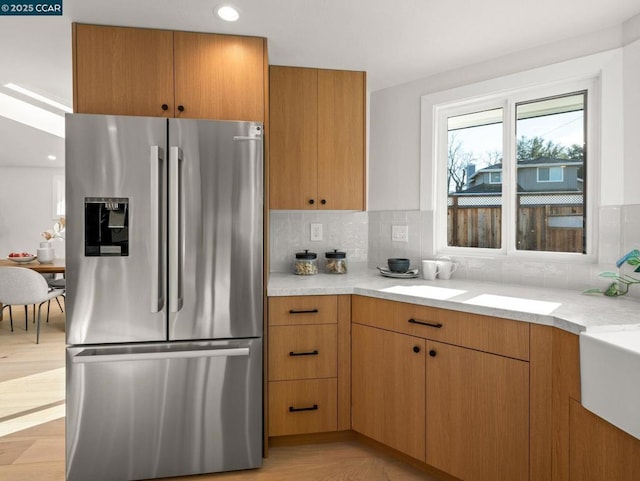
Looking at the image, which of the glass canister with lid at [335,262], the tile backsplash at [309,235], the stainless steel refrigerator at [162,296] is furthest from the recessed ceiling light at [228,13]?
the glass canister with lid at [335,262]

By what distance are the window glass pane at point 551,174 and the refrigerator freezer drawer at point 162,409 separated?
5.71 ft

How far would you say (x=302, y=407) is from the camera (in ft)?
7.27

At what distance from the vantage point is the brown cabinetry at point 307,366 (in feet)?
7.17

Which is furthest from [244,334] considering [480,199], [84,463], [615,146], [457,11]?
[615,146]

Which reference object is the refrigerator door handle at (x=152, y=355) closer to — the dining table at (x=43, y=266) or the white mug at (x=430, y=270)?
the white mug at (x=430, y=270)

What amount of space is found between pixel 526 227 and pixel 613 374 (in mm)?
1370

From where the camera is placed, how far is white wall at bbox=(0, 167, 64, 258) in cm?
762

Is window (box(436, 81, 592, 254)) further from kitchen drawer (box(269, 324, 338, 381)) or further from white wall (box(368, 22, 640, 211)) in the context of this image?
kitchen drawer (box(269, 324, 338, 381))

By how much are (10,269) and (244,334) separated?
3.72m

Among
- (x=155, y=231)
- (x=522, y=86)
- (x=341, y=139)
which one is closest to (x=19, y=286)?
(x=155, y=231)

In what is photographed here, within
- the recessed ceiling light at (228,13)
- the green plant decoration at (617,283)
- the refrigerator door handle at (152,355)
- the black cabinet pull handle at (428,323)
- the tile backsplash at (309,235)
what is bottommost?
the refrigerator door handle at (152,355)

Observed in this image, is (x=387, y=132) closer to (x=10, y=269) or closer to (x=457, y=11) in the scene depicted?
(x=457, y=11)

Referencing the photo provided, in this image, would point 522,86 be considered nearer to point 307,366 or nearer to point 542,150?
point 542,150

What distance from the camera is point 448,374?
1.86 m
